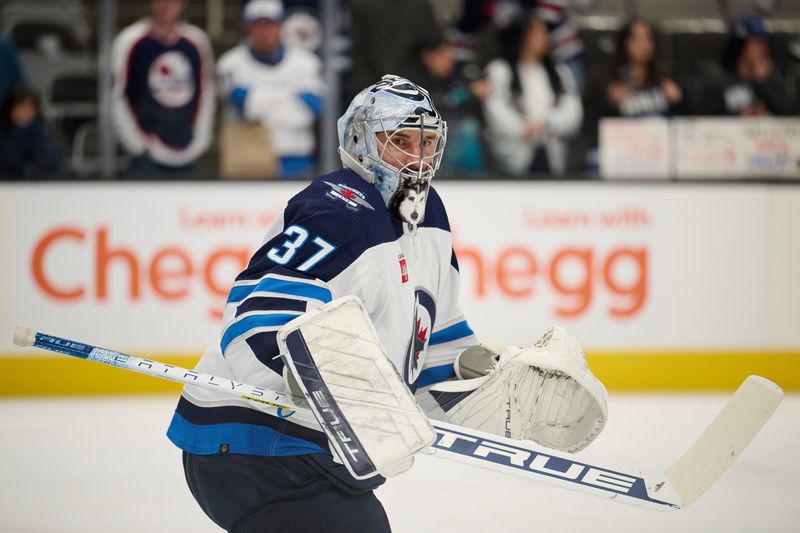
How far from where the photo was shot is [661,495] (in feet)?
6.89

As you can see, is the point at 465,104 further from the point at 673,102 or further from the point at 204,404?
the point at 204,404

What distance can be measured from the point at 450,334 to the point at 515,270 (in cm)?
308

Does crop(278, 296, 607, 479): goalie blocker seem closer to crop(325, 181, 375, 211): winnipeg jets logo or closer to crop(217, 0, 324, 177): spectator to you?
crop(325, 181, 375, 211): winnipeg jets logo

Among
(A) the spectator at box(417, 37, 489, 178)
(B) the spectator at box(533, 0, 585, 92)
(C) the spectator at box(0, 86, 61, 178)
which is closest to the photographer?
(C) the spectator at box(0, 86, 61, 178)

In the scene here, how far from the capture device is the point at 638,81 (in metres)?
5.69

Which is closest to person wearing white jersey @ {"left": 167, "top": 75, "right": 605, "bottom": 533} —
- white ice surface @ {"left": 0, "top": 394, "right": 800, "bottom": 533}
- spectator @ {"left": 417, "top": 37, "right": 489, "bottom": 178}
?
white ice surface @ {"left": 0, "top": 394, "right": 800, "bottom": 533}

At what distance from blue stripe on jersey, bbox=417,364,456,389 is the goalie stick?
308mm

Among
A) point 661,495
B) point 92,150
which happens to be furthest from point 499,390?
point 92,150

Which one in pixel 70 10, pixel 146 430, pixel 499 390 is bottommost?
pixel 146 430

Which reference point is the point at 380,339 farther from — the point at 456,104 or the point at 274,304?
the point at 456,104

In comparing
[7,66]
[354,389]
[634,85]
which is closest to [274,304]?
[354,389]

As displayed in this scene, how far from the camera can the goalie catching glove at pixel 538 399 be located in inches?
82.1

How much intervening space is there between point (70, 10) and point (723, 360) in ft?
12.1

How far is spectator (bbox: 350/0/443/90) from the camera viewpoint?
215 inches
